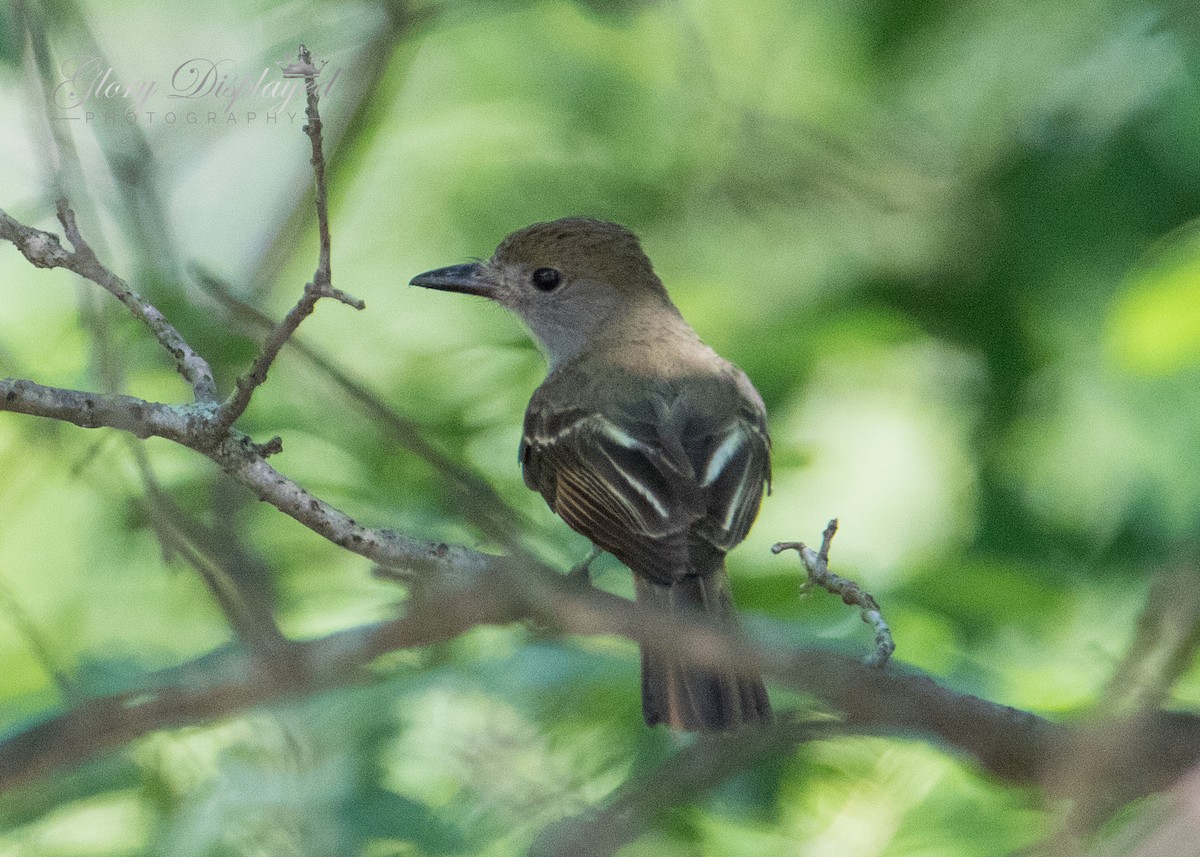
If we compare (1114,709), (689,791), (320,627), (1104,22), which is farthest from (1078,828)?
(1104,22)

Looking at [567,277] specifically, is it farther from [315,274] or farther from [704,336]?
[315,274]

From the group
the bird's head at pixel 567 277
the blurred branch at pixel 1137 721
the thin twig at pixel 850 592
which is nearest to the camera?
the blurred branch at pixel 1137 721

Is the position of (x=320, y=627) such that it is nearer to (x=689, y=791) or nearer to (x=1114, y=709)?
(x=689, y=791)

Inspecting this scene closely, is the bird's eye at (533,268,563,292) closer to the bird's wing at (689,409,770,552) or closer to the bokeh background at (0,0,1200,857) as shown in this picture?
the bokeh background at (0,0,1200,857)

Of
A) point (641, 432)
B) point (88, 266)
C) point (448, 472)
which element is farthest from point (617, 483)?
point (88, 266)

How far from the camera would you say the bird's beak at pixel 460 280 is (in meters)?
5.64

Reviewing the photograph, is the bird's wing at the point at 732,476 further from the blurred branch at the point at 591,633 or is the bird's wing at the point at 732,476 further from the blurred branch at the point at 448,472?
the blurred branch at the point at 448,472

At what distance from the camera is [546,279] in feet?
19.4

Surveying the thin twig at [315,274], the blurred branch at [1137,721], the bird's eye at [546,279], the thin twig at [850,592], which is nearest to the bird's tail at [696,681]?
the thin twig at [850,592]

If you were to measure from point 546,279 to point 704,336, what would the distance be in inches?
28.0

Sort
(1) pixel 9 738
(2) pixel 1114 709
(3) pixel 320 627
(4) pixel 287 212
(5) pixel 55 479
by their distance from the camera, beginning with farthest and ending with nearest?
(4) pixel 287 212, (5) pixel 55 479, (3) pixel 320 627, (1) pixel 9 738, (2) pixel 1114 709

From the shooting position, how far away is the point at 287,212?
5.86 meters

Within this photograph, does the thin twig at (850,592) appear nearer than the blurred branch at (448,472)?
No

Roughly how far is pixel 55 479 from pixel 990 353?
131 inches
